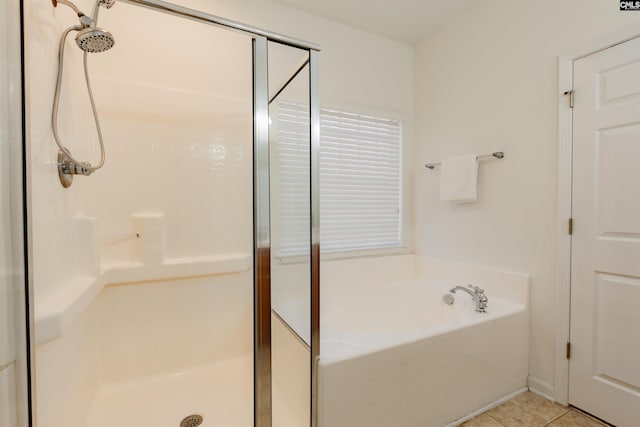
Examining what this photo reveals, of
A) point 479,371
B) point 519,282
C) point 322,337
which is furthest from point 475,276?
point 322,337

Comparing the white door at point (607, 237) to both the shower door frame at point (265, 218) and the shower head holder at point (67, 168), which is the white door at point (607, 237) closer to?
the shower door frame at point (265, 218)

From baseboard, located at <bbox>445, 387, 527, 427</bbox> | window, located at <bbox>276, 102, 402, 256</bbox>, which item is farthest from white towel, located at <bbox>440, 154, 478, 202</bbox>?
baseboard, located at <bbox>445, 387, 527, 427</bbox>

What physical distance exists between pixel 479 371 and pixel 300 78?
1.85 meters

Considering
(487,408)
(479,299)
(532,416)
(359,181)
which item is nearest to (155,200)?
(359,181)

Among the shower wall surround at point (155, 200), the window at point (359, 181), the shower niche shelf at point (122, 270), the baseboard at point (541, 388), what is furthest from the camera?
the window at point (359, 181)

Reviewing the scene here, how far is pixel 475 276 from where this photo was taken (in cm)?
213

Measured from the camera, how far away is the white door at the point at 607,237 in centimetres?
143

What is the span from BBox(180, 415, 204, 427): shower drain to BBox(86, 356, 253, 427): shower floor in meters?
0.02

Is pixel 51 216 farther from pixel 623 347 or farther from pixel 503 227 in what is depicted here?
pixel 623 347

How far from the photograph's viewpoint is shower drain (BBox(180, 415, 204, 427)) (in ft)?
4.77

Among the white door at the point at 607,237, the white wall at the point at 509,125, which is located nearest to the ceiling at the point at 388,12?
the white wall at the point at 509,125

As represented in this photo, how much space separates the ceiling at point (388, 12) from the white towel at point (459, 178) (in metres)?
1.15

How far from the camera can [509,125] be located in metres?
1.96

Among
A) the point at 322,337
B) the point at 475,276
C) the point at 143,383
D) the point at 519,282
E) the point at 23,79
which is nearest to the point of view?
the point at 23,79
